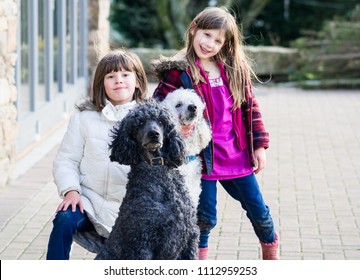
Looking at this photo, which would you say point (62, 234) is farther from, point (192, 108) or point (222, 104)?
point (222, 104)

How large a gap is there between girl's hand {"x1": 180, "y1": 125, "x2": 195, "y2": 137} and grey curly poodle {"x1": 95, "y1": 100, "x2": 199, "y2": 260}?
2.11 ft

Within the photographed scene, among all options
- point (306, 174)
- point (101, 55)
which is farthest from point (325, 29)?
point (101, 55)

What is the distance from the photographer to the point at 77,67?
13.3m

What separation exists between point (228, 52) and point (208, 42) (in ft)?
0.76

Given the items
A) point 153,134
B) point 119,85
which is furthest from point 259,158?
point 153,134

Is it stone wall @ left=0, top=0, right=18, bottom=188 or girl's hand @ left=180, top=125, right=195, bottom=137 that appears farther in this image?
stone wall @ left=0, top=0, right=18, bottom=188

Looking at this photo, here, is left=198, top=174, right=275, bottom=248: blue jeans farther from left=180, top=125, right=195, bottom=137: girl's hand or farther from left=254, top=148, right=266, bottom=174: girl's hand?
left=180, top=125, right=195, bottom=137: girl's hand

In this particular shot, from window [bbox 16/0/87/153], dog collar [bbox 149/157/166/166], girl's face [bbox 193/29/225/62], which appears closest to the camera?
dog collar [bbox 149/157/166/166]

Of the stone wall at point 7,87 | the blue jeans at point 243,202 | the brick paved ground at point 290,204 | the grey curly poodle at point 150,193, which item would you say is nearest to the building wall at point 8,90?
the stone wall at point 7,87

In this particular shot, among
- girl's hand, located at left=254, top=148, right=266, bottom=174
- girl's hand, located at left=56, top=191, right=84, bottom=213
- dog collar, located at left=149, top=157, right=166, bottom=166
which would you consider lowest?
girl's hand, located at left=56, top=191, right=84, bottom=213

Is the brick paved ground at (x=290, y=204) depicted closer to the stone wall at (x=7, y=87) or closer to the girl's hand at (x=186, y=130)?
the stone wall at (x=7, y=87)

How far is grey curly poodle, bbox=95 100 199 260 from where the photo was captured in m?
3.98

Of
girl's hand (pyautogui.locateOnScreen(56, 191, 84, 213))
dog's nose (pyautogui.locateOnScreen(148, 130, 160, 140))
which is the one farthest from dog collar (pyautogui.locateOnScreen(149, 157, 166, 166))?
girl's hand (pyautogui.locateOnScreen(56, 191, 84, 213))

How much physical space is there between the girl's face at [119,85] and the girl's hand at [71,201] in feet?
1.83
